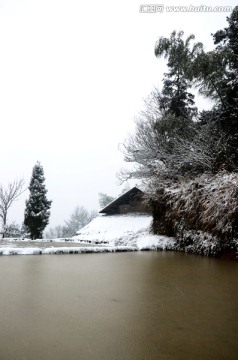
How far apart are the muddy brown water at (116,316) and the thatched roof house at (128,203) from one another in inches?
574

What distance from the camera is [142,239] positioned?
10.5 m

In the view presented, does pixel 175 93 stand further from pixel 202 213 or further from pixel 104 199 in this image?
pixel 104 199

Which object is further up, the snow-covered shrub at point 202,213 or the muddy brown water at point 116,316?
the snow-covered shrub at point 202,213

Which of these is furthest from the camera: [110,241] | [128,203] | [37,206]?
[128,203]

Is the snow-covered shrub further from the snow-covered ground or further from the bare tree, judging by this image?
the bare tree

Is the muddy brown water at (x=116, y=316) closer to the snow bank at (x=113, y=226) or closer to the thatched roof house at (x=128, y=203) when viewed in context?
the snow bank at (x=113, y=226)

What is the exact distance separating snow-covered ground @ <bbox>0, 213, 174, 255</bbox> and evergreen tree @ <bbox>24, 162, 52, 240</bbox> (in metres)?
3.06

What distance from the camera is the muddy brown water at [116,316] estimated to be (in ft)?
6.26

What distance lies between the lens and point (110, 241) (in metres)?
12.4

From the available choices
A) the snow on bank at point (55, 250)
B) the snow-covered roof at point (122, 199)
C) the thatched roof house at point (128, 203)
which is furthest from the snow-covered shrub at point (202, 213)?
the snow-covered roof at point (122, 199)

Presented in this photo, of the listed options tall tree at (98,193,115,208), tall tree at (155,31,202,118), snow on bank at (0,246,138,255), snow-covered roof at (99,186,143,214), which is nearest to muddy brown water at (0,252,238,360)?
snow on bank at (0,246,138,255)

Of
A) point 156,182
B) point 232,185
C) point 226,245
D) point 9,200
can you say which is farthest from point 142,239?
point 9,200

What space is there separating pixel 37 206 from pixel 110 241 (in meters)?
9.01

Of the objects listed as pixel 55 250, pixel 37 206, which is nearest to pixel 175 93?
pixel 55 250
